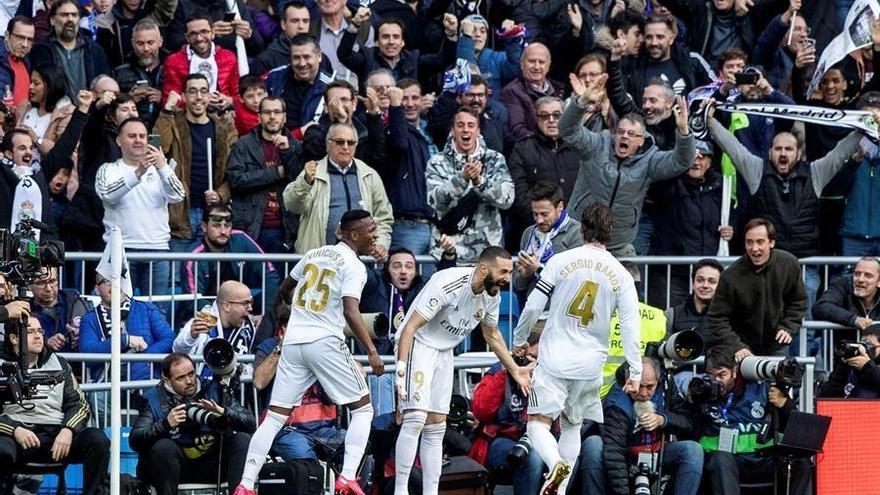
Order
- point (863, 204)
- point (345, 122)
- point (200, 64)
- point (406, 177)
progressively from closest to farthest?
point (345, 122), point (863, 204), point (406, 177), point (200, 64)

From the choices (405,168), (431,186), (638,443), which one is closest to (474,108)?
(405,168)

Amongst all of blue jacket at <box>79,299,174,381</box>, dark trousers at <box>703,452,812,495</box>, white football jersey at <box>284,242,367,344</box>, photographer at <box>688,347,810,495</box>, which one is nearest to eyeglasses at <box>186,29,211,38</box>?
blue jacket at <box>79,299,174,381</box>

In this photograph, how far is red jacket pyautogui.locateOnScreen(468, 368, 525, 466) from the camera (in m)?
17.9

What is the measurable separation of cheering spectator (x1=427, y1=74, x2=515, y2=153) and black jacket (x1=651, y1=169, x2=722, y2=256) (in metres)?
1.55

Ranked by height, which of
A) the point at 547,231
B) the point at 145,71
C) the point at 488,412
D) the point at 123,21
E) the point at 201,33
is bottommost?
the point at 488,412

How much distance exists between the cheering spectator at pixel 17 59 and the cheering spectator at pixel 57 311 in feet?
9.04

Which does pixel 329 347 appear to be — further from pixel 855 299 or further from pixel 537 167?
pixel 855 299

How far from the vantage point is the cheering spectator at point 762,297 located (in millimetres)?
18688

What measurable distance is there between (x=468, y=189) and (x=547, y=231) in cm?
87

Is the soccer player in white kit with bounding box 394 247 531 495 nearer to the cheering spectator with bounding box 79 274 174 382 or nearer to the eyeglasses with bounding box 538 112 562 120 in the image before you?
the cheering spectator with bounding box 79 274 174 382

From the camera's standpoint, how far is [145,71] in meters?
21.4

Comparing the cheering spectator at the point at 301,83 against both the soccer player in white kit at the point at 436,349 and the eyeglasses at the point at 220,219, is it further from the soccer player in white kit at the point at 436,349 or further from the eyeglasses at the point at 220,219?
the soccer player in white kit at the point at 436,349

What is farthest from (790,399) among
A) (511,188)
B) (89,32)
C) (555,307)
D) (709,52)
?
(89,32)

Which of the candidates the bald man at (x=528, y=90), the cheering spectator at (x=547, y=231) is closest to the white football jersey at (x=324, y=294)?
the cheering spectator at (x=547, y=231)
